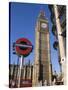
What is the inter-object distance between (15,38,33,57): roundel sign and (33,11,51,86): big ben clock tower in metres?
0.06

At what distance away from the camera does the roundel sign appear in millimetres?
1465

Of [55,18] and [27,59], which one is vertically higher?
[55,18]

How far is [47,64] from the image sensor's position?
4.97 feet

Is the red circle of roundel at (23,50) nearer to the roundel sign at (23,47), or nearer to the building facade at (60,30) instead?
the roundel sign at (23,47)

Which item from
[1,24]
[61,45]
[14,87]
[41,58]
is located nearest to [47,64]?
[41,58]

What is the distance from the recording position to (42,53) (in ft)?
4.96

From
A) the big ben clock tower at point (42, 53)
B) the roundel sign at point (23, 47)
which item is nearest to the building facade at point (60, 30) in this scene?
the big ben clock tower at point (42, 53)

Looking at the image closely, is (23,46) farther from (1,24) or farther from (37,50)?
(1,24)

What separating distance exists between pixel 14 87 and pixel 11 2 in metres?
0.57

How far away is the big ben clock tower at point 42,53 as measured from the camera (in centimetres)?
149

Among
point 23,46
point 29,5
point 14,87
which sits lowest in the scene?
point 14,87

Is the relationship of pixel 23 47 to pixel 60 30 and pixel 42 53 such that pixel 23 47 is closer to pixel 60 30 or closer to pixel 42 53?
pixel 42 53

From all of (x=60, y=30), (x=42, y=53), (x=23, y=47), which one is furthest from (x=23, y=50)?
(x=60, y=30)

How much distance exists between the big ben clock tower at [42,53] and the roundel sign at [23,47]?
57 millimetres
